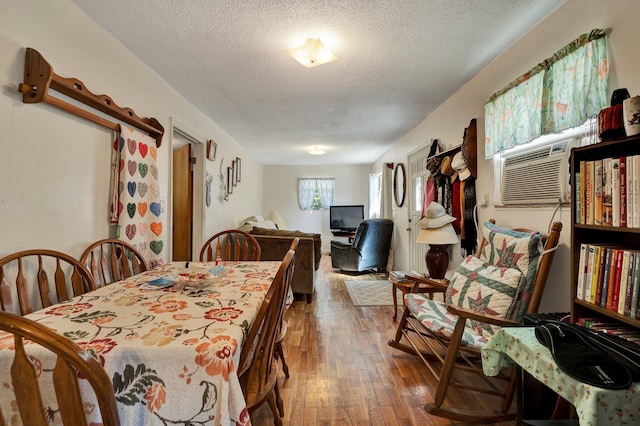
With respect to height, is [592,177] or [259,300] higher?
[592,177]

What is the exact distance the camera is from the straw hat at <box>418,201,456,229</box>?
2564mm

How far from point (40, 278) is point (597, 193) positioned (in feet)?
7.86

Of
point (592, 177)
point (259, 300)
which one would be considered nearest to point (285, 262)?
point (259, 300)

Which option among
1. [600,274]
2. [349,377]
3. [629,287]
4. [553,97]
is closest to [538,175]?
[553,97]

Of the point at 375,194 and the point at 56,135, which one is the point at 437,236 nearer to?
the point at 56,135

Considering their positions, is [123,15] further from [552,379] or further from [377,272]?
[377,272]

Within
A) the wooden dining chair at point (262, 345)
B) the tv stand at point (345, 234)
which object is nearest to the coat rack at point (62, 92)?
the wooden dining chair at point (262, 345)

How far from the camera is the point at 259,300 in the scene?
124 centimetres

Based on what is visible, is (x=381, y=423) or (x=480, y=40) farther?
(x=480, y=40)

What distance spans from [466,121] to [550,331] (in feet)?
6.54

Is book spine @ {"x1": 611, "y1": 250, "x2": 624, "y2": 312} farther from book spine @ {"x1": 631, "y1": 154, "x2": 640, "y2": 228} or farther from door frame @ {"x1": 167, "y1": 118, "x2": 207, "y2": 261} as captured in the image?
door frame @ {"x1": 167, "y1": 118, "x2": 207, "y2": 261}

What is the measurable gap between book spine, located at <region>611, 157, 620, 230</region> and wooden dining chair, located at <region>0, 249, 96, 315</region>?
2306 mm

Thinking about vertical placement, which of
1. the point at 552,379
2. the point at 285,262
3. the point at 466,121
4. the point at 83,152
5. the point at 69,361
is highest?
the point at 466,121

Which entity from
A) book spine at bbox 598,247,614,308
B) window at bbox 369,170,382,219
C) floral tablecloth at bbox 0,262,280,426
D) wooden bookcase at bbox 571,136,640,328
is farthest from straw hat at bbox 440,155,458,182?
window at bbox 369,170,382,219
